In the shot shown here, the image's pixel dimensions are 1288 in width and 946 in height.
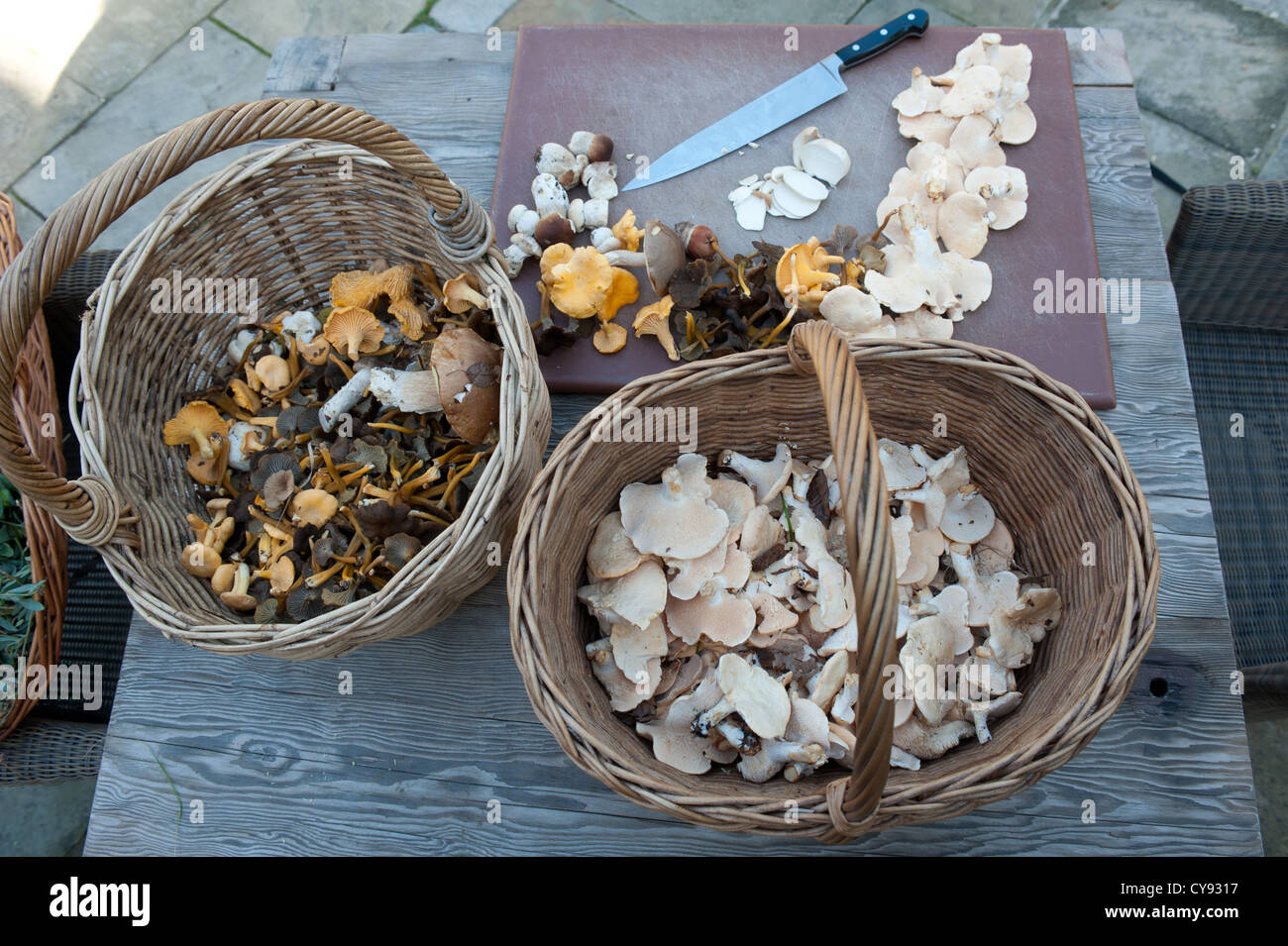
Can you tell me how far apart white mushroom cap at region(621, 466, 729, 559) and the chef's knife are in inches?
28.0

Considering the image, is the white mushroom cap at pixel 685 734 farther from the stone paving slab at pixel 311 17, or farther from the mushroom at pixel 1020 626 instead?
the stone paving slab at pixel 311 17

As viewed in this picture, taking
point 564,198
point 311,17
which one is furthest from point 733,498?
point 311,17

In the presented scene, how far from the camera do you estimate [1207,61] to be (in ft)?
9.45

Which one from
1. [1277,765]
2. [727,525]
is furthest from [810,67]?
[1277,765]

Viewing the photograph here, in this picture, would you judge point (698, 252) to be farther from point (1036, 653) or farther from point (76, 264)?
point (76, 264)

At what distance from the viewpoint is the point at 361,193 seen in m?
1.50

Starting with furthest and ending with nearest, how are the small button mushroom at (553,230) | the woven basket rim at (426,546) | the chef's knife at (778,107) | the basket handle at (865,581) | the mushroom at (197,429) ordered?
the chef's knife at (778,107) → the small button mushroom at (553,230) → the mushroom at (197,429) → the woven basket rim at (426,546) → the basket handle at (865,581)

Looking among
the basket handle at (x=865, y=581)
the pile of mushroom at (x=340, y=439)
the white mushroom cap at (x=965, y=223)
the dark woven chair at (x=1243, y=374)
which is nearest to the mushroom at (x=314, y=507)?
the pile of mushroom at (x=340, y=439)

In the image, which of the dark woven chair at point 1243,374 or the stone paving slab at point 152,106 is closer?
the dark woven chair at point 1243,374

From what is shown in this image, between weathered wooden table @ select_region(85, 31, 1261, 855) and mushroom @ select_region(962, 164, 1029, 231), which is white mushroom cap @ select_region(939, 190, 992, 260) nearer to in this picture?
mushroom @ select_region(962, 164, 1029, 231)

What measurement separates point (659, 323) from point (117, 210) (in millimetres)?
830

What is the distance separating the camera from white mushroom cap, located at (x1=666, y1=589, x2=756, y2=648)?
1.32 m

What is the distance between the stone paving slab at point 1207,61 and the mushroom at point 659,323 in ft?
7.47

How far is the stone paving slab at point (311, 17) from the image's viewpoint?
3.11 metres
